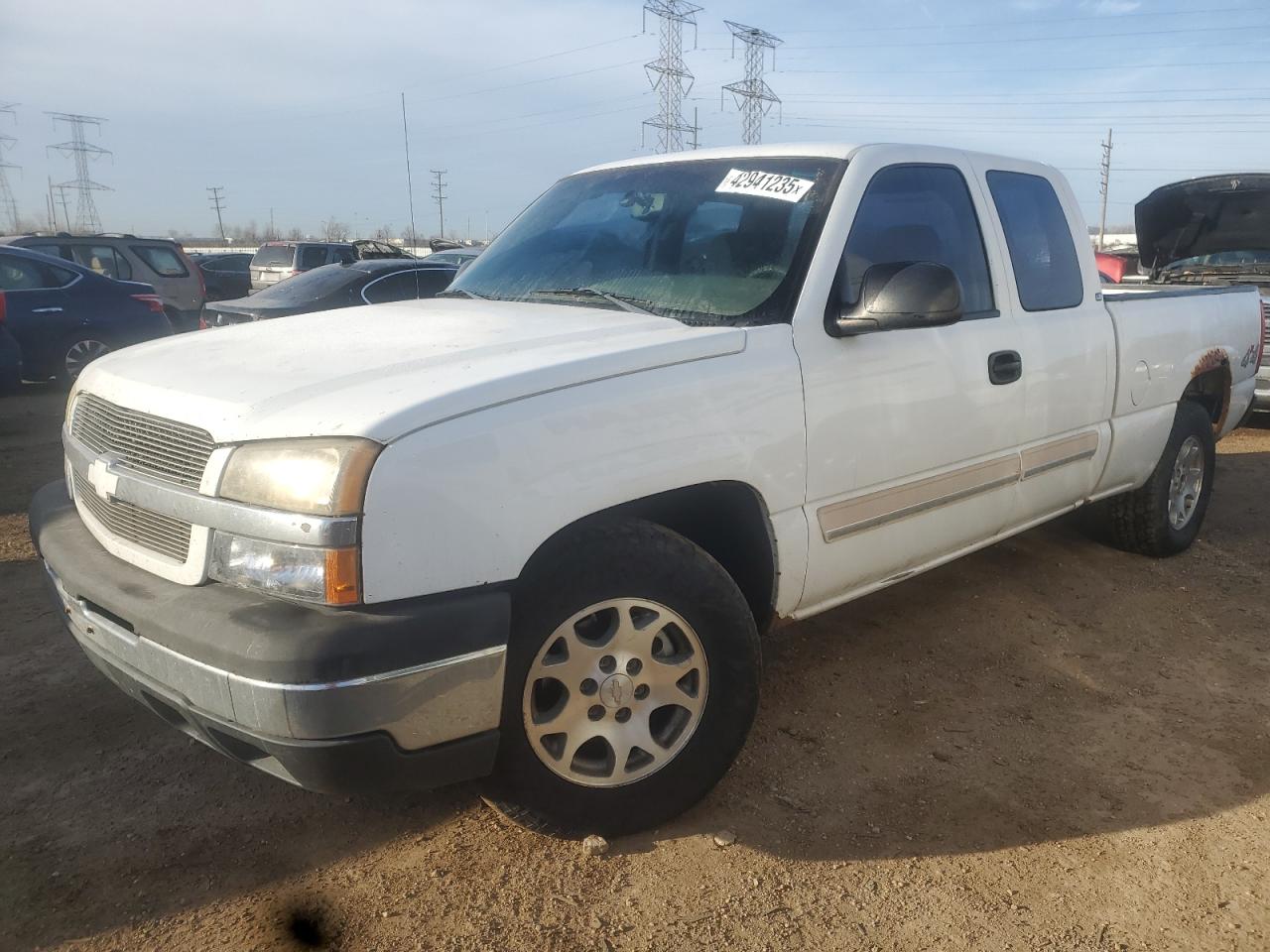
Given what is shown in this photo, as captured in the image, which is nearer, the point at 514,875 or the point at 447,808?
the point at 514,875

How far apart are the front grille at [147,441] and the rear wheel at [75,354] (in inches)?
340

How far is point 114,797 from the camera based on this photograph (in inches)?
114

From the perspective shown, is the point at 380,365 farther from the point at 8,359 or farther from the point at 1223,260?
the point at 8,359

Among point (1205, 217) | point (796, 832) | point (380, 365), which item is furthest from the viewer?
point (1205, 217)

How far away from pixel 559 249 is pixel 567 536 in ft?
5.16

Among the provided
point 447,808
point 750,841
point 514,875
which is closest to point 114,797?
point 447,808

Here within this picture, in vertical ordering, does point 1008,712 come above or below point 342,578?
below

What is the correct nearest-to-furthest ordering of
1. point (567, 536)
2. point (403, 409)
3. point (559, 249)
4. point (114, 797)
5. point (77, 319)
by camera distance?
point (403, 409)
point (567, 536)
point (114, 797)
point (559, 249)
point (77, 319)

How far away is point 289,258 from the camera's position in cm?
2050

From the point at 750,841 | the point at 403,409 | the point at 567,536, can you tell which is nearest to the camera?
the point at 403,409

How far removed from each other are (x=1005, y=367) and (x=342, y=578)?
2.53 meters

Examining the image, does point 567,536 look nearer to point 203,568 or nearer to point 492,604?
point 492,604

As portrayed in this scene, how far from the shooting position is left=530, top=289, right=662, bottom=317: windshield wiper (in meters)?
3.10

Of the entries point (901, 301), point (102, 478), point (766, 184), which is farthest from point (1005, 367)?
point (102, 478)
